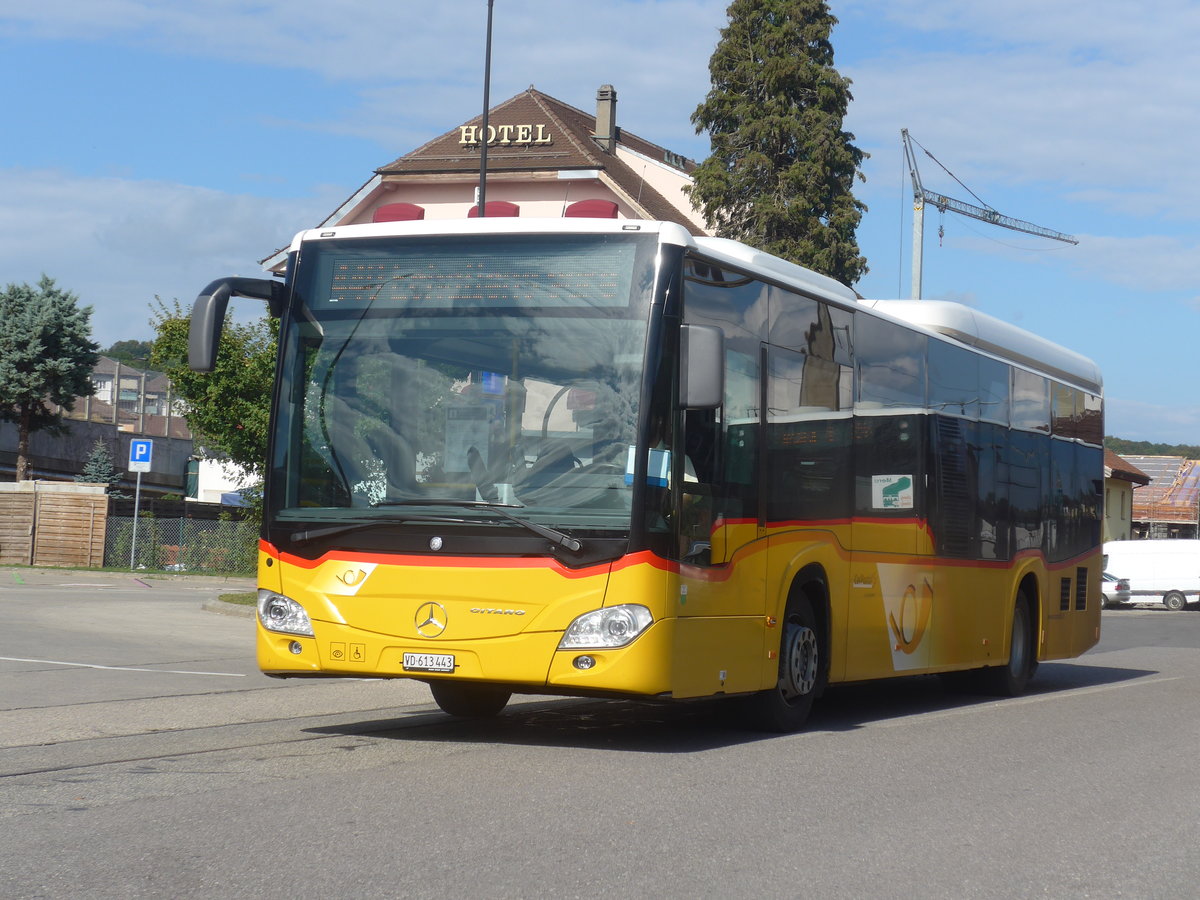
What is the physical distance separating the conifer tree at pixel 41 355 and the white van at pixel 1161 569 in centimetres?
3485

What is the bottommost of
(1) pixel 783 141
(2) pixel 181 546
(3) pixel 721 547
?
(2) pixel 181 546

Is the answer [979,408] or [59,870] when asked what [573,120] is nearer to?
[979,408]

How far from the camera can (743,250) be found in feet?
35.4

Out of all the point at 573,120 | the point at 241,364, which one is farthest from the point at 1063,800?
the point at 573,120

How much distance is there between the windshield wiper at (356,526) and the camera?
926 centimetres

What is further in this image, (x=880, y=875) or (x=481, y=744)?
(x=481, y=744)

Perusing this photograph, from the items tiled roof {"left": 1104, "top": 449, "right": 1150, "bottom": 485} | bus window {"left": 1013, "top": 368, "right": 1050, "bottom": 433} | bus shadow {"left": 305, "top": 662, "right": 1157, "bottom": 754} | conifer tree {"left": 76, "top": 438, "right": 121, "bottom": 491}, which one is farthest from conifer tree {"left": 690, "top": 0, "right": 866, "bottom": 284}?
tiled roof {"left": 1104, "top": 449, "right": 1150, "bottom": 485}

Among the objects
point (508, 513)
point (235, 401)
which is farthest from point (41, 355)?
point (508, 513)

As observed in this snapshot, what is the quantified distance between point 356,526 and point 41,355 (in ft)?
146

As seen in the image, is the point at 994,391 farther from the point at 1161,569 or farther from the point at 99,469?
the point at 99,469

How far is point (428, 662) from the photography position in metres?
9.26

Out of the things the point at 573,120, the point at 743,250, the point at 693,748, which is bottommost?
the point at 693,748

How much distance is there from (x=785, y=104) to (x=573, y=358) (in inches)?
1310

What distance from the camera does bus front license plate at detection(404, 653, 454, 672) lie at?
923 cm
